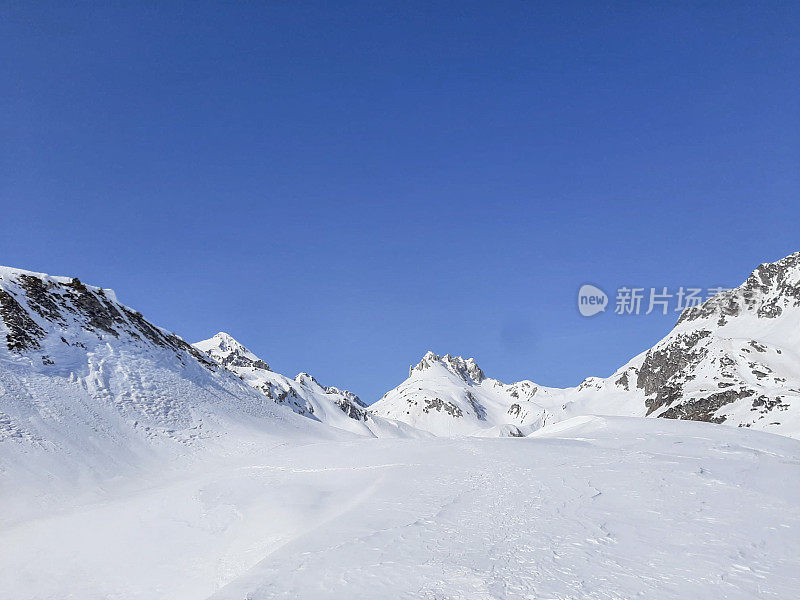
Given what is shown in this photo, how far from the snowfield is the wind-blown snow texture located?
0.06 meters

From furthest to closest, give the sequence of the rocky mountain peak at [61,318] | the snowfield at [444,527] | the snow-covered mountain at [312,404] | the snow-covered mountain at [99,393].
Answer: the snow-covered mountain at [312,404] < the rocky mountain peak at [61,318] < the snow-covered mountain at [99,393] < the snowfield at [444,527]

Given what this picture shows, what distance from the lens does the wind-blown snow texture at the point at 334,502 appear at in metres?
8.42

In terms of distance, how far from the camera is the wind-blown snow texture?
8422mm

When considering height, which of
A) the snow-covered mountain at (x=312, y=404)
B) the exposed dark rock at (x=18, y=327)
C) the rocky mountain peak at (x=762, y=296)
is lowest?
the exposed dark rock at (x=18, y=327)

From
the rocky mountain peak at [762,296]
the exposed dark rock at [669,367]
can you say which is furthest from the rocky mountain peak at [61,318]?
the rocky mountain peak at [762,296]

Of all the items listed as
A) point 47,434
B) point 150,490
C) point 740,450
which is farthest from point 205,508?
point 740,450

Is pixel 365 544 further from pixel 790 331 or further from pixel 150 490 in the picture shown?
pixel 790 331

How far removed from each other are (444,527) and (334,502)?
477 cm

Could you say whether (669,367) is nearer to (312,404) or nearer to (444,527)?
(312,404)

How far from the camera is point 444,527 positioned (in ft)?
35.4

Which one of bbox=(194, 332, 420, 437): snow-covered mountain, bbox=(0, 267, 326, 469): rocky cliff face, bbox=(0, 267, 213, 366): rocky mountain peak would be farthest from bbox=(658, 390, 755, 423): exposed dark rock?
bbox=(0, 267, 213, 366): rocky mountain peak

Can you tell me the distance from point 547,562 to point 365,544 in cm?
346

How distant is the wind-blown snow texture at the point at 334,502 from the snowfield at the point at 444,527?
6 centimetres

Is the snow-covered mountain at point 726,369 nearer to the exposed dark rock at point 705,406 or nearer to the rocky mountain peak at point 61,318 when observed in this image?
the exposed dark rock at point 705,406
